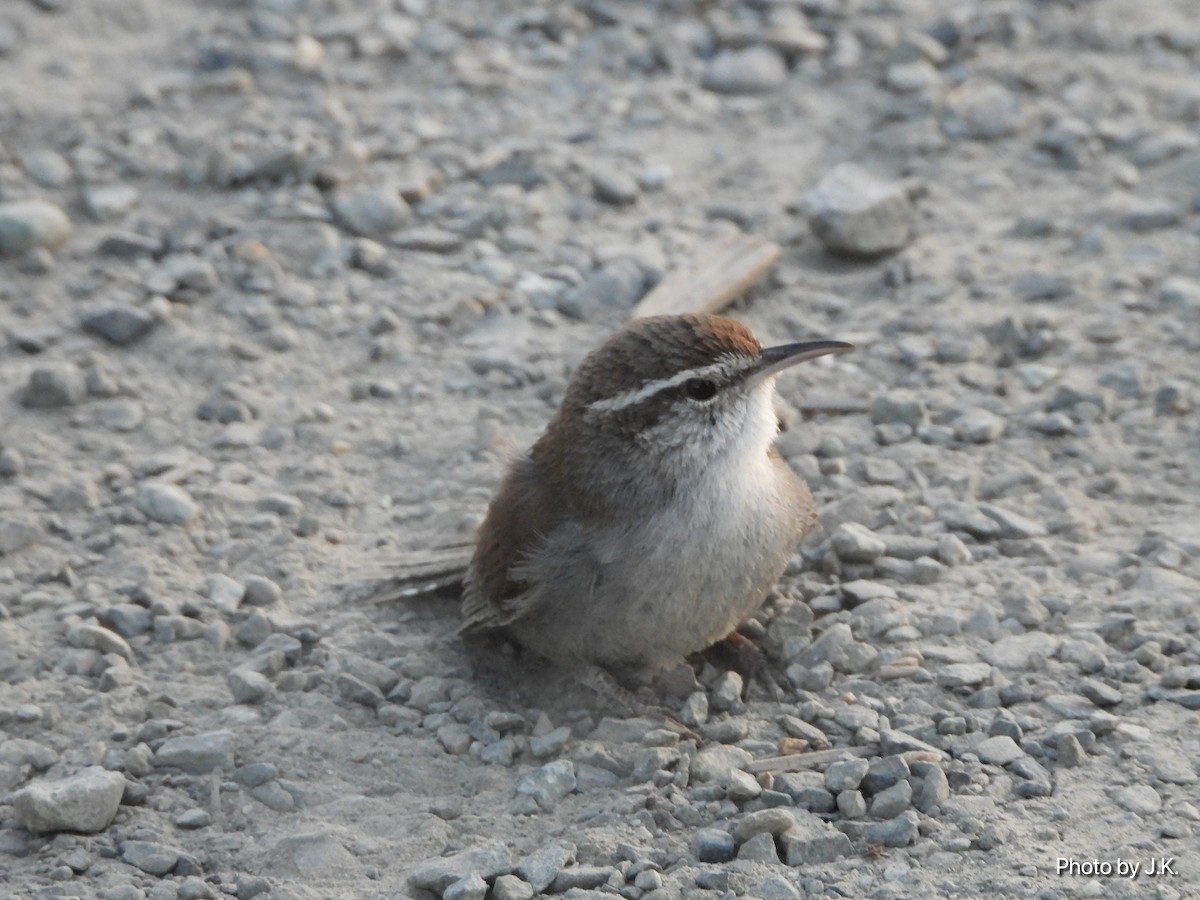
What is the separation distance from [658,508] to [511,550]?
650mm

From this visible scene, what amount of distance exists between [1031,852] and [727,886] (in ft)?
3.35

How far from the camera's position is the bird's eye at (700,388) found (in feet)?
20.3

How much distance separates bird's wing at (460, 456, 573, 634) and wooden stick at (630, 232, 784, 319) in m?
2.23

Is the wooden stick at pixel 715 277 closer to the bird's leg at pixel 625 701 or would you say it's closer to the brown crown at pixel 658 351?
the brown crown at pixel 658 351

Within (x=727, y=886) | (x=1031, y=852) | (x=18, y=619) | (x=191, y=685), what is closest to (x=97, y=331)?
(x=18, y=619)

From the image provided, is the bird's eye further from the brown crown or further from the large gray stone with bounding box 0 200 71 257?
the large gray stone with bounding box 0 200 71 257

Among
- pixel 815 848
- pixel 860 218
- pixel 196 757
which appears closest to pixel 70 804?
pixel 196 757

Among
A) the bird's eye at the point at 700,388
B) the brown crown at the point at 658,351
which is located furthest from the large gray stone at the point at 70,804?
the bird's eye at the point at 700,388

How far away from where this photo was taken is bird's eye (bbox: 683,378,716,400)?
6.20 m

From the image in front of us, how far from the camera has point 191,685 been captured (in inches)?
255

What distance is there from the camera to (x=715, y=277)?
29.4 ft

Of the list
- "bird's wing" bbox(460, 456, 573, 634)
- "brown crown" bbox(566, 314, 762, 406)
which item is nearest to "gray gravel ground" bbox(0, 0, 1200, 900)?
"bird's wing" bbox(460, 456, 573, 634)

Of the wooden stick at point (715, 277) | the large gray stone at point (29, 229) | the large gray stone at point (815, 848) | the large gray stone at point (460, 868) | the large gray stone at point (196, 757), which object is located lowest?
the large gray stone at point (196, 757)

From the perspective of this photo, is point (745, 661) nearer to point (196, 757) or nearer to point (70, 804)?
point (196, 757)
